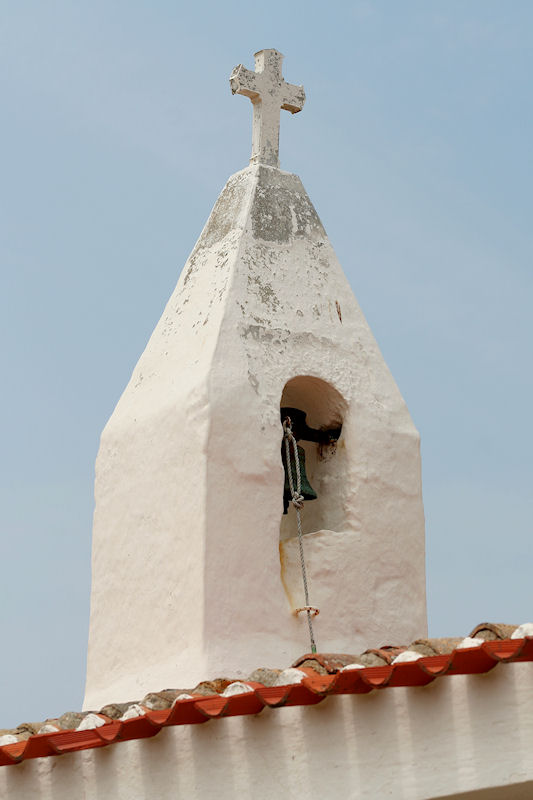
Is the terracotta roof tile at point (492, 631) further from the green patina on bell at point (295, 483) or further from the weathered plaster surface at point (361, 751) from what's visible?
the green patina on bell at point (295, 483)

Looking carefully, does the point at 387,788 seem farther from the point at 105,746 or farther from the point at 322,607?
the point at 322,607

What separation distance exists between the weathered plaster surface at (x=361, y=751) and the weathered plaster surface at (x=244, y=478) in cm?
127

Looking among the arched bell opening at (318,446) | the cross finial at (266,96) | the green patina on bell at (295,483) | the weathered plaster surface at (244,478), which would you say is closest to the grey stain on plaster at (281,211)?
the weathered plaster surface at (244,478)

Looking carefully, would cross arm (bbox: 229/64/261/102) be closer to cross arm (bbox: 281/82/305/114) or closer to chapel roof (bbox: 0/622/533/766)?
cross arm (bbox: 281/82/305/114)

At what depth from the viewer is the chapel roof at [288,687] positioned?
5.77 metres

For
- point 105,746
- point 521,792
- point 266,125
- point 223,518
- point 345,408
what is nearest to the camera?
point 521,792

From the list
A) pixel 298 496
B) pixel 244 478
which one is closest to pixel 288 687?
pixel 244 478

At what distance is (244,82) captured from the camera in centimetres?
983

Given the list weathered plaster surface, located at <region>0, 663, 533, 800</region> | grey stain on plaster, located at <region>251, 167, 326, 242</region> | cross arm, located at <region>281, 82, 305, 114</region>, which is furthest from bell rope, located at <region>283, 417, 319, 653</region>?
cross arm, located at <region>281, 82, 305, 114</region>

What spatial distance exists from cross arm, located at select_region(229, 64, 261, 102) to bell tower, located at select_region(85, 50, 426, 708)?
2cm

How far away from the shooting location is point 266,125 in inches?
390

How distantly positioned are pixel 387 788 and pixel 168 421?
134 inches

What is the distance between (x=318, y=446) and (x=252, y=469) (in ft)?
3.21

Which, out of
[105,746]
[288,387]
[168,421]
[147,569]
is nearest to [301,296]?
[288,387]
